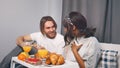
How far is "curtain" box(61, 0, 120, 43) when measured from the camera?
2.33 m

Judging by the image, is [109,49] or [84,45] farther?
[109,49]

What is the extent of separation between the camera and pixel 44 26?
2561 mm

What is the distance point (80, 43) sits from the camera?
212 centimetres

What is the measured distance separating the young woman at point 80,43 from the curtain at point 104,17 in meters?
0.29

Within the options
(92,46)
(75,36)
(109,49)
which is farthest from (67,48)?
(109,49)

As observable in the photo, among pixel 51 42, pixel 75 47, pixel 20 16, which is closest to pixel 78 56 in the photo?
pixel 75 47

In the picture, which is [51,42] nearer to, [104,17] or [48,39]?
[48,39]

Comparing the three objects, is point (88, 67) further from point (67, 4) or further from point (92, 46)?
point (67, 4)

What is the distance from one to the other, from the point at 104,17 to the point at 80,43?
521 mm

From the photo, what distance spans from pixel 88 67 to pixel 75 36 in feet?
1.17

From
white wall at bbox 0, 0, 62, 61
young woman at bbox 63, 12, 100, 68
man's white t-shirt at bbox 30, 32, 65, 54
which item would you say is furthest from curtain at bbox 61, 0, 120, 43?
white wall at bbox 0, 0, 62, 61

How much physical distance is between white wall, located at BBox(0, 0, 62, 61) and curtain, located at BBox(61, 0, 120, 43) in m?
0.66

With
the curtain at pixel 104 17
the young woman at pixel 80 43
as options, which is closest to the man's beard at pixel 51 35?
the young woman at pixel 80 43

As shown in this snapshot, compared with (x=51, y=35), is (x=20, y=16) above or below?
above
